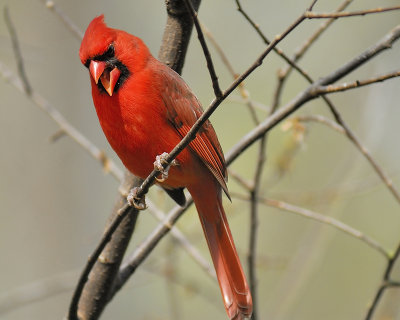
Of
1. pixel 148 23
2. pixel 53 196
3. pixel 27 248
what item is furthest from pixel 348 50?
pixel 27 248

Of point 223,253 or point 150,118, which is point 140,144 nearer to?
point 150,118

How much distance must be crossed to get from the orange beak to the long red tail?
655 mm

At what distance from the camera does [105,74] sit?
2768mm

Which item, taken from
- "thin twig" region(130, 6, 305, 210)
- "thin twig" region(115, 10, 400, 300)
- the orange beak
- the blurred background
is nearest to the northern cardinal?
the orange beak

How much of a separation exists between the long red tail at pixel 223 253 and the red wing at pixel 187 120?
18 centimetres

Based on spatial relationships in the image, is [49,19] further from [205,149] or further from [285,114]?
[285,114]

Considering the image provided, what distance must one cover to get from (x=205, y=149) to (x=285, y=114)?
19.5 inches

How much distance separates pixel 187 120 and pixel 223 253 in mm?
676

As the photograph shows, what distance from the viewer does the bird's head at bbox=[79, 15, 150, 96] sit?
270cm

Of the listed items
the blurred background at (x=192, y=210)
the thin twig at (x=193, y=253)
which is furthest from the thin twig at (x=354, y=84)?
the blurred background at (x=192, y=210)

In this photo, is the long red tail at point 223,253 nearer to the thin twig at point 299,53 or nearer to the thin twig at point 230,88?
the thin twig at point 299,53

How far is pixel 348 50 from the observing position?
22.8 feet

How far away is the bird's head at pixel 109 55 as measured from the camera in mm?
2695

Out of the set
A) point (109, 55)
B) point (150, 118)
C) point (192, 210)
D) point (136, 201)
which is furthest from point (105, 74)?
point (192, 210)
